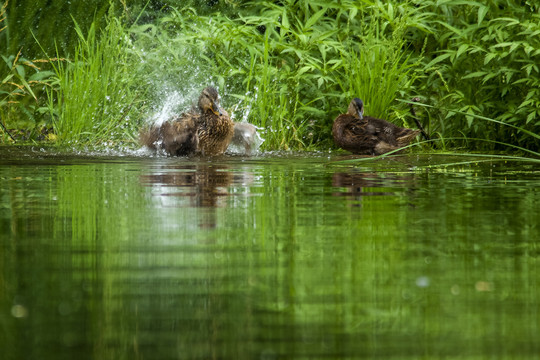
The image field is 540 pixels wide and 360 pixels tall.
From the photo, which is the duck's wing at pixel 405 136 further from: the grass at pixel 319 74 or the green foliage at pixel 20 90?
the green foliage at pixel 20 90

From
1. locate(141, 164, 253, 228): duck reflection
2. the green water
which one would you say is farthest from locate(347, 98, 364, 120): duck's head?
the green water

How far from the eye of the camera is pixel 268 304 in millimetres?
2412

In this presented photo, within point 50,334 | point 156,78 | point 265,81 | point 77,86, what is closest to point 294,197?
point 50,334

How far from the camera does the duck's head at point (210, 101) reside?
8922mm

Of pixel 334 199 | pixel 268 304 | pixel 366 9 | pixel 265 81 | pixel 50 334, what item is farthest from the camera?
pixel 366 9

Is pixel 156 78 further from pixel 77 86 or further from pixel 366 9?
pixel 366 9

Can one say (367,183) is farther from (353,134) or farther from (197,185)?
(353,134)

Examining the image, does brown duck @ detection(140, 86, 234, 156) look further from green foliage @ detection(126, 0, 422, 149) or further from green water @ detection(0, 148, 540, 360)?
green water @ detection(0, 148, 540, 360)

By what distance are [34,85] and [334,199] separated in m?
6.98

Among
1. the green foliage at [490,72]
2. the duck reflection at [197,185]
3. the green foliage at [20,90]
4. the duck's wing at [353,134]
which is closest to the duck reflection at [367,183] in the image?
the duck reflection at [197,185]

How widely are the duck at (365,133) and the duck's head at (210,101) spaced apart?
122cm

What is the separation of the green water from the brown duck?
3092 millimetres

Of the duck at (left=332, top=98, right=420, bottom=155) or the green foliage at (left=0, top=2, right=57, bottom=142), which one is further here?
the green foliage at (left=0, top=2, right=57, bottom=142)

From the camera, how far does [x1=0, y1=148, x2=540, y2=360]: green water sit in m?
2.05
